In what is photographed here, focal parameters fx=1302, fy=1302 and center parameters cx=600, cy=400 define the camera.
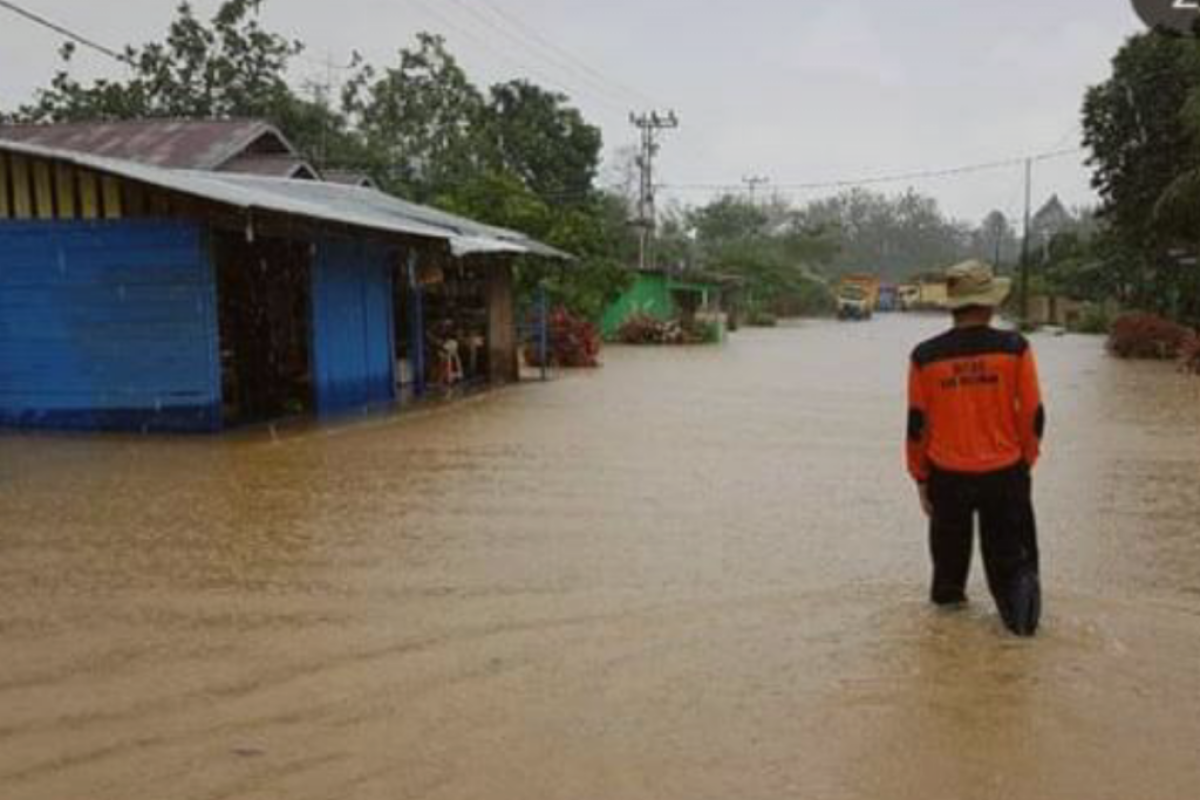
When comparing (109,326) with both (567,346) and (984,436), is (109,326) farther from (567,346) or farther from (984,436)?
(567,346)

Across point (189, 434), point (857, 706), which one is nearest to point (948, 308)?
point (857, 706)

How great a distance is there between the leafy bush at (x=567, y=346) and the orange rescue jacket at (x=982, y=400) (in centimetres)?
2018

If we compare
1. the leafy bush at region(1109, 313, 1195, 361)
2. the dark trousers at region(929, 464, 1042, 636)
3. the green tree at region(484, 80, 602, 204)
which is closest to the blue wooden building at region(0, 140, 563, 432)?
the dark trousers at region(929, 464, 1042, 636)

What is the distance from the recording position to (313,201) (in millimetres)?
16141

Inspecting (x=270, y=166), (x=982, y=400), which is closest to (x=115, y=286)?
(x=982, y=400)

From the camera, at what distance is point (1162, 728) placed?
451 cm

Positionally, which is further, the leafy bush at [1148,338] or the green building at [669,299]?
the green building at [669,299]

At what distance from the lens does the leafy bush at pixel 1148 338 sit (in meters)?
30.4

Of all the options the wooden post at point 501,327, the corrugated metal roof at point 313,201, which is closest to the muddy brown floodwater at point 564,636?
the corrugated metal roof at point 313,201

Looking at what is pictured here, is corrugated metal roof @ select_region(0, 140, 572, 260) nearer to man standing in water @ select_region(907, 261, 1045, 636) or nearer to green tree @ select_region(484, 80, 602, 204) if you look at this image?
man standing in water @ select_region(907, 261, 1045, 636)

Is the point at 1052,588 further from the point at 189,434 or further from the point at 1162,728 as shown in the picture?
the point at 189,434

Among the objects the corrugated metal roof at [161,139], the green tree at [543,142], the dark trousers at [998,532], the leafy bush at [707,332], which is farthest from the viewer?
the green tree at [543,142]

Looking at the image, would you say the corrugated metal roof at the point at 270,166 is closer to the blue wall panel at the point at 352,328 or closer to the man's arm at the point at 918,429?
the blue wall panel at the point at 352,328

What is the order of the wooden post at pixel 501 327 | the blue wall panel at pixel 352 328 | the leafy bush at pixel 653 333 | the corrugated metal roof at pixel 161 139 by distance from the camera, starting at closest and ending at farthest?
1. the blue wall panel at pixel 352 328
2. the wooden post at pixel 501 327
3. the corrugated metal roof at pixel 161 139
4. the leafy bush at pixel 653 333
